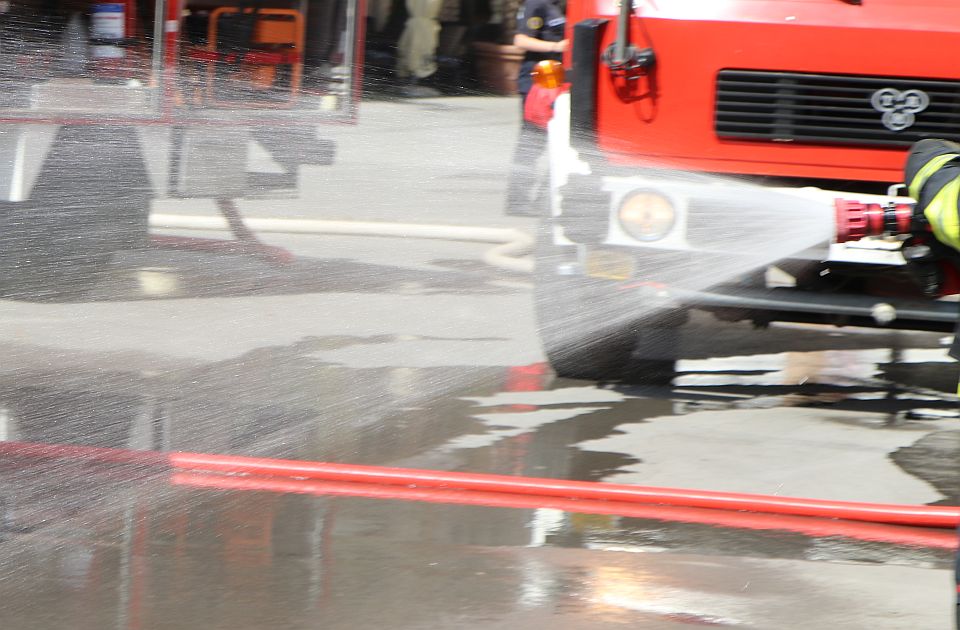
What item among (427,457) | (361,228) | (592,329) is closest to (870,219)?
(592,329)

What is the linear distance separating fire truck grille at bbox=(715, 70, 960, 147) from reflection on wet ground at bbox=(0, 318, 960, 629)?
1140 millimetres

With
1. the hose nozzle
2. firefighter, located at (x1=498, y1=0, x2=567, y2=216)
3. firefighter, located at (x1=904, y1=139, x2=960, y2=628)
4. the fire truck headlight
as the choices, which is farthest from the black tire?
firefighter, located at (x1=498, y1=0, x2=567, y2=216)

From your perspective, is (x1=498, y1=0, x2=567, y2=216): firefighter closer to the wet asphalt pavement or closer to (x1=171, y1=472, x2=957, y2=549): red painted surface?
the wet asphalt pavement

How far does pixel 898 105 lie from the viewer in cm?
446

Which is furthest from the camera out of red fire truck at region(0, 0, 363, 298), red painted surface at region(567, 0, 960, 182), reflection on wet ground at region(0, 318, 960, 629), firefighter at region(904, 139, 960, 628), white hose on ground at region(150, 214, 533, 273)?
white hose on ground at region(150, 214, 533, 273)

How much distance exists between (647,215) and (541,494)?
3.97 feet

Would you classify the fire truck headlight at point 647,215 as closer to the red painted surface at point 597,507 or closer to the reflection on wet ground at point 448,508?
the reflection on wet ground at point 448,508

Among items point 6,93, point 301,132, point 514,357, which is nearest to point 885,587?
point 514,357

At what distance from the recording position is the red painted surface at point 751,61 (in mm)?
4406

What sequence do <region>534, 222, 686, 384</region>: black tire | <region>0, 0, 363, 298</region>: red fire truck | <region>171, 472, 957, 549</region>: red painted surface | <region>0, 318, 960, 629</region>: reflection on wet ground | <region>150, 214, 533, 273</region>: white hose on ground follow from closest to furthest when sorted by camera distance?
1. <region>0, 318, 960, 629</region>: reflection on wet ground
2. <region>171, 472, 957, 549</region>: red painted surface
3. <region>534, 222, 686, 384</region>: black tire
4. <region>0, 0, 363, 298</region>: red fire truck
5. <region>150, 214, 533, 273</region>: white hose on ground

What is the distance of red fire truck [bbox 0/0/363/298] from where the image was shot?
6781mm

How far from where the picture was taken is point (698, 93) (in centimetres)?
457

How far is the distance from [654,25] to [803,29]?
21.4 inches

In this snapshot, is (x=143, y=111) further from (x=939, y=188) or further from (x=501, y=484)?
(x=939, y=188)
